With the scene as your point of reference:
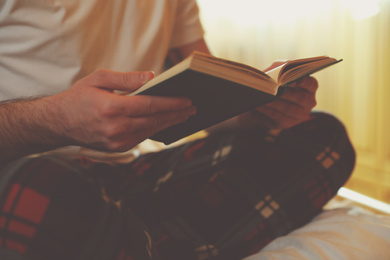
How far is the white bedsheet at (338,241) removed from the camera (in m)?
0.48

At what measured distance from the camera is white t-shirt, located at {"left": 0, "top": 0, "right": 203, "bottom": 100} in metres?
0.66

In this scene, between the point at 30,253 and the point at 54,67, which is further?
the point at 54,67

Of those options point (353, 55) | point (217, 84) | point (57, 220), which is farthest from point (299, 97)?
point (353, 55)

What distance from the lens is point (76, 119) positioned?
444mm

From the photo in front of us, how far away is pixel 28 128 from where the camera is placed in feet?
1.64

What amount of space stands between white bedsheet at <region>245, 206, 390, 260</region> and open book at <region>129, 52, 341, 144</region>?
0.23m


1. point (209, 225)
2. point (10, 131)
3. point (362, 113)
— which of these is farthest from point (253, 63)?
point (10, 131)

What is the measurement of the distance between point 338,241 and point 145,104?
1.19ft

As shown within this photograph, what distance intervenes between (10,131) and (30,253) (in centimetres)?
20

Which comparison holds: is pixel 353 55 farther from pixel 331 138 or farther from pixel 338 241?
pixel 338 241

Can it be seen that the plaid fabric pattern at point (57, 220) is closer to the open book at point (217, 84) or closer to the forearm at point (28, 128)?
the forearm at point (28, 128)

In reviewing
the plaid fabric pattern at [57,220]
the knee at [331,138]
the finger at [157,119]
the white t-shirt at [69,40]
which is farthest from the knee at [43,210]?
the knee at [331,138]

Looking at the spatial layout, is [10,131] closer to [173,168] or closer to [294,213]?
[173,168]

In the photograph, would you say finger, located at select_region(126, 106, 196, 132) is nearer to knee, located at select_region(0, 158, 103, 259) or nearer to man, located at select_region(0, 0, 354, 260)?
man, located at select_region(0, 0, 354, 260)
